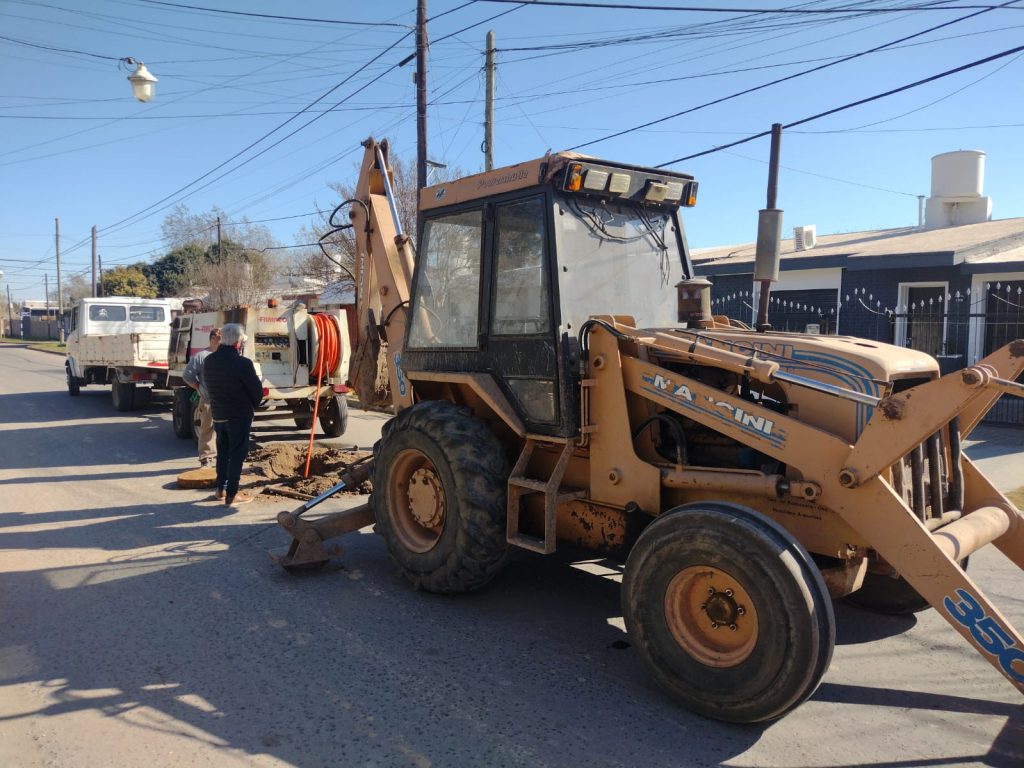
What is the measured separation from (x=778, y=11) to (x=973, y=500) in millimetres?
9217

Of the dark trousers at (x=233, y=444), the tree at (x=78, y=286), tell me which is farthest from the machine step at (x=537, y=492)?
the tree at (x=78, y=286)

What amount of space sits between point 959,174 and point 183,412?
59.1 feet

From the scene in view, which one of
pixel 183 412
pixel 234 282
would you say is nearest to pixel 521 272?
pixel 183 412

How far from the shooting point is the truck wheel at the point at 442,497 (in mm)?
4707

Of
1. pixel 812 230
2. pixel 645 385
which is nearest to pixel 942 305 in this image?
pixel 812 230

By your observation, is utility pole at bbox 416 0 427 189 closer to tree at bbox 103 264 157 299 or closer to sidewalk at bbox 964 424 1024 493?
sidewalk at bbox 964 424 1024 493

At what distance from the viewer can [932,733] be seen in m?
3.50

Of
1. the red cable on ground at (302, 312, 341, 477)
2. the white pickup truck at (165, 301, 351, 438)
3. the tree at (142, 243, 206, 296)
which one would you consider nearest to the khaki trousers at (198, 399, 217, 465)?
the white pickup truck at (165, 301, 351, 438)

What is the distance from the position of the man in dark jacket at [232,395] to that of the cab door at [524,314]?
3.60 meters

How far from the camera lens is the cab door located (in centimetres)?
460

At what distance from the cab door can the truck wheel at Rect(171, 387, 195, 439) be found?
798cm

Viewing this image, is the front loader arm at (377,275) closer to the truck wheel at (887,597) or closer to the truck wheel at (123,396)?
the truck wheel at (887,597)

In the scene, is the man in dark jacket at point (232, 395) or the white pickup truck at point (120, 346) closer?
the man in dark jacket at point (232, 395)

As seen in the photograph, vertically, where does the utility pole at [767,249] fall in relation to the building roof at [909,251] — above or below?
below
